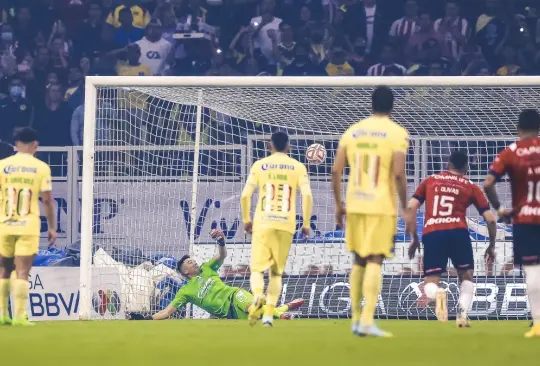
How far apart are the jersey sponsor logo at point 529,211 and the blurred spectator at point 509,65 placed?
480 inches

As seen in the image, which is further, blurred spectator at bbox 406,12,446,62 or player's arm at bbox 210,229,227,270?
blurred spectator at bbox 406,12,446,62

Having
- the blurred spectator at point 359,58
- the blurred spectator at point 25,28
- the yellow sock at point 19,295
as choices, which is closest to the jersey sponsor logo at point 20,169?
the yellow sock at point 19,295

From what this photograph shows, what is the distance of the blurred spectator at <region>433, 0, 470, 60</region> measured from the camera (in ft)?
73.8

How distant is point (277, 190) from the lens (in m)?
12.4

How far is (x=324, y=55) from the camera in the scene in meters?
22.6

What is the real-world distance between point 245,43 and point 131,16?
2465 mm

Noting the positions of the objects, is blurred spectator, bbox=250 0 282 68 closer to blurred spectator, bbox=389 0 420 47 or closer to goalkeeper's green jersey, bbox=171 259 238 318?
blurred spectator, bbox=389 0 420 47

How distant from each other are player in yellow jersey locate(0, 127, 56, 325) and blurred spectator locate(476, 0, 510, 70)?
11817mm

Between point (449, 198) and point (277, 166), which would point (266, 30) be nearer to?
point (449, 198)

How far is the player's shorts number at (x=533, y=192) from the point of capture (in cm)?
1025

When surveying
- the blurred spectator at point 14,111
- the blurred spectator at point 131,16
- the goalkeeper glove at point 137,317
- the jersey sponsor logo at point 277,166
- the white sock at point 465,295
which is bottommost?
the goalkeeper glove at point 137,317

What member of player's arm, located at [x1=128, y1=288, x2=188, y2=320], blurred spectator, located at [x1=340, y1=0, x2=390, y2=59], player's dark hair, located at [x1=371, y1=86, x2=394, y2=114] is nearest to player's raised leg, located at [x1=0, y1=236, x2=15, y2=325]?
player's arm, located at [x1=128, y1=288, x2=188, y2=320]

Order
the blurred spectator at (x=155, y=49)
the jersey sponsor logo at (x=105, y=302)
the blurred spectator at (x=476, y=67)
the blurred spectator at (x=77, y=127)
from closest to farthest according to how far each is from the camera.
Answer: the jersey sponsor logo at (x=105, y=302) < the blurred spectator at (x=77, y=127) < the blurred spectator at (x=476, y=67) < the blurred spectator at (x=155, y=49)

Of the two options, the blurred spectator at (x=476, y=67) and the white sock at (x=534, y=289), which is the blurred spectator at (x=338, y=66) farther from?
the white sock at (x=534, y=289)
